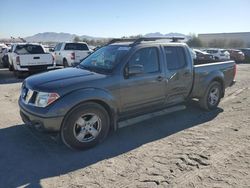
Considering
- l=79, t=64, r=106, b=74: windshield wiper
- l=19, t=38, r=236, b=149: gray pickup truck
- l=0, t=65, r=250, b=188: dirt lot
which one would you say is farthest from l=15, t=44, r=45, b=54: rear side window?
l=79, t=64, r=106, b=74: windshield wiper

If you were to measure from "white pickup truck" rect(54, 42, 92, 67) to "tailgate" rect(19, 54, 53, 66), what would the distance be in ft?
6.23

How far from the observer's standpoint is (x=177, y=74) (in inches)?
235

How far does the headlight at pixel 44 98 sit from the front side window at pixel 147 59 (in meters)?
1.61

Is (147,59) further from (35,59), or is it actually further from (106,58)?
(35,59)

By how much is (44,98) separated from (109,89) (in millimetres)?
1132

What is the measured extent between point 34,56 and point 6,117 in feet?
22.6

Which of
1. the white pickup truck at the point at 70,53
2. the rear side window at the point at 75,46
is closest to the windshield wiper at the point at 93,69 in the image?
the white pickup truck at the point at 70,53

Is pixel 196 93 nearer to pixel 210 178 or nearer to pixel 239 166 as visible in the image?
pixel 239 166

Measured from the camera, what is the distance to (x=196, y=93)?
21.9ft

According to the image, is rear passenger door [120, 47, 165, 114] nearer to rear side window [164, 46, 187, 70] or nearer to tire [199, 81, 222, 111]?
rear side window [164, 46, 187, 70]

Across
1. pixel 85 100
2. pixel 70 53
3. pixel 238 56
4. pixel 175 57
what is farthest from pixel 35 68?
pixel 238 56

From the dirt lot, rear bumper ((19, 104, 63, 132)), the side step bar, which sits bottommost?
the dirt lot

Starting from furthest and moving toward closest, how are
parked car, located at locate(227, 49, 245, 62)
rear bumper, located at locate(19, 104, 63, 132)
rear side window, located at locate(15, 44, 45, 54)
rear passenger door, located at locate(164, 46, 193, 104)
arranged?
parked car, located at locate(227, 49, 245, 62), rear side window, located at locate(15, 44, 45, 54), rear passenger door, located at locate(164, 46, 193, 104), rear bumper, located at locate(19, 104, 63, 132)

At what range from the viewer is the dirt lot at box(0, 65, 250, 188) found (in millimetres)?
3744
